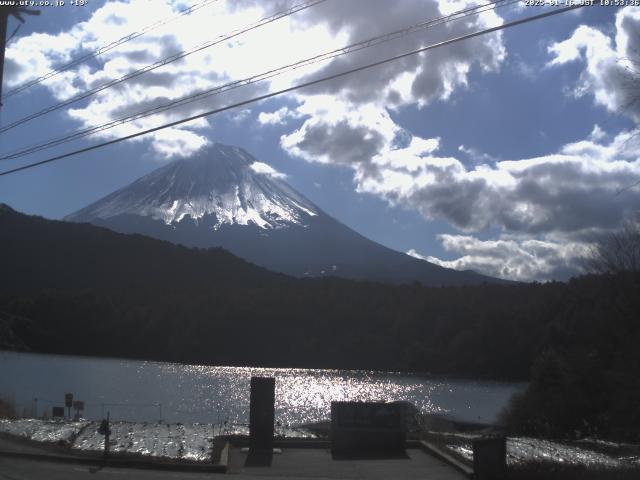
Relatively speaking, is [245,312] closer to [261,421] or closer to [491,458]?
[261,421]

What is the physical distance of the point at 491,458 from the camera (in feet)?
45.1

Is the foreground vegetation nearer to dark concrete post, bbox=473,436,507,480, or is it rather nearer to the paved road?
dark concrete post, bbox=473,436,507,480

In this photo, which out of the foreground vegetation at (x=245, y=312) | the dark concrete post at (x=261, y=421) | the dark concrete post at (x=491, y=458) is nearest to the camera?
the dark concrete post at (x=491, y=458)

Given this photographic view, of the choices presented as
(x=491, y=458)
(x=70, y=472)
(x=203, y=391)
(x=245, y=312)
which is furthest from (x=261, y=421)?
(x=245, y=312)

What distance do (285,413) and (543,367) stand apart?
20800mm

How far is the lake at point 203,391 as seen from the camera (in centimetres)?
4600

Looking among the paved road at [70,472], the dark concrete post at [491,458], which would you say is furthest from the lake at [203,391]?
the dark concrete post at [491,458]

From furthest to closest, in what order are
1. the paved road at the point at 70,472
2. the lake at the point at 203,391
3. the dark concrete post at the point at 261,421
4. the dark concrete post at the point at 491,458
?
the lake at the point at 203,391, the dark concrete post at the point at 261,421, the paved road at the point at 70,472, the dark concrete post at the point at 491,458

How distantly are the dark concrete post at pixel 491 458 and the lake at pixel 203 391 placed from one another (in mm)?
26758

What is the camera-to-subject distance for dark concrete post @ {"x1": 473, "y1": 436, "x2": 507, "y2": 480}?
44.7 ft

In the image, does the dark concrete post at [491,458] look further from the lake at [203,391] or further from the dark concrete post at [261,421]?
the lake at [203,391]

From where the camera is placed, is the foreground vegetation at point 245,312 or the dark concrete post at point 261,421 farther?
the foreground vegetation at point 245,312

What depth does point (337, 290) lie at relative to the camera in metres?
128

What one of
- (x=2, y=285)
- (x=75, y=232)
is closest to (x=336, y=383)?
(x=2, y=285)
